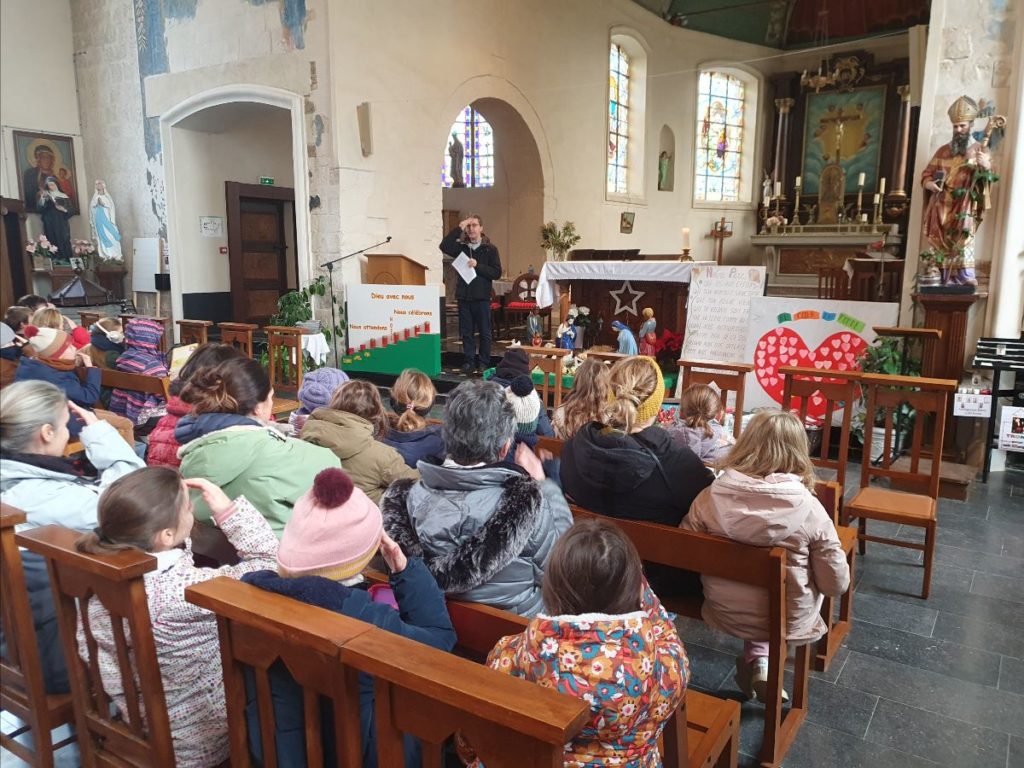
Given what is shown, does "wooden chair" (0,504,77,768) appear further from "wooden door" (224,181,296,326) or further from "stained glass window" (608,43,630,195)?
"stained glass window" (608,43,630,195)

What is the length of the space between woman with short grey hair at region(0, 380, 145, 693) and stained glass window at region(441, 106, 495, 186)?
10.6m

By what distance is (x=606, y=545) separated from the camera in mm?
1182

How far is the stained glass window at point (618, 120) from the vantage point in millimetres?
12023

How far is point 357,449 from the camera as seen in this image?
2453mm

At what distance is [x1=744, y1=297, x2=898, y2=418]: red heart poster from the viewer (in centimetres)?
543

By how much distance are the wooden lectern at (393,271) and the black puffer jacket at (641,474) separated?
227 inches

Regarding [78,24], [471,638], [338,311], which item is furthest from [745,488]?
[78,24]

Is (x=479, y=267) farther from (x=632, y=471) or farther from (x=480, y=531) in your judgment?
(x=480, y=531)

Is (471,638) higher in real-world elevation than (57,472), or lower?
lower

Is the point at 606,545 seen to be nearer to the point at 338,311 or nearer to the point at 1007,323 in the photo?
the point at 1007,323

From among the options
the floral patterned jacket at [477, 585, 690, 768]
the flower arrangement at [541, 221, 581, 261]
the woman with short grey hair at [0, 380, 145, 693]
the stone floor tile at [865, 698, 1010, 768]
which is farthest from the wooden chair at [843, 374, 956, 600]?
the flower arrangement at [541, 221, 581, 261]

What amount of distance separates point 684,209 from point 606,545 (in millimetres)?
12881

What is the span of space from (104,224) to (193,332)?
3328 mm

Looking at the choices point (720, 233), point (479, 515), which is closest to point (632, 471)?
point (479, 515)
